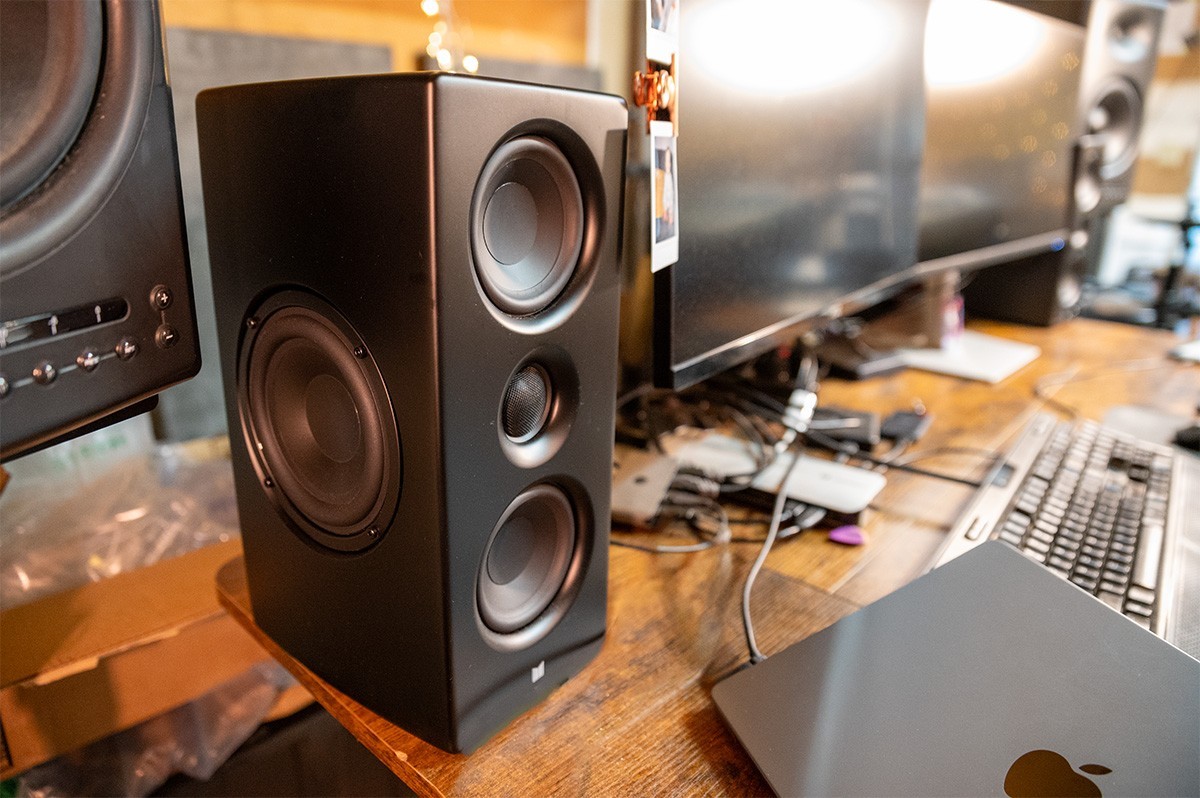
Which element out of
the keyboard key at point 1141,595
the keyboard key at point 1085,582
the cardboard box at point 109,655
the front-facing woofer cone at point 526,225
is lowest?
the cardboard box at point 109,655

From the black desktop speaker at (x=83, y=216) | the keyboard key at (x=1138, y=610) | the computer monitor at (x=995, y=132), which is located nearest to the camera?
the black desktop speaker at (x=83, y=216)

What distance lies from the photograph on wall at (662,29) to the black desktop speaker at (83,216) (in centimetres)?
29

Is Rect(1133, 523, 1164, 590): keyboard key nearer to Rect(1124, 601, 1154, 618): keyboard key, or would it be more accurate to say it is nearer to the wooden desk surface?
Rect(1124, 601, 1154, 618): keyboard key

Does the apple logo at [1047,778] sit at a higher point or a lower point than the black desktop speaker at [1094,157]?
lower

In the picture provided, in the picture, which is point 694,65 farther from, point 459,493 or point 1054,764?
point 1054,764

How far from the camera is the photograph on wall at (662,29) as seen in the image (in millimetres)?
528

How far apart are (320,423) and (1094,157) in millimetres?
1481

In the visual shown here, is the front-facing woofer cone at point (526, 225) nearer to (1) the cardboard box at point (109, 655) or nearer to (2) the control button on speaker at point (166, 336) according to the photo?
(2) the control button on speaker at point (166, 336)

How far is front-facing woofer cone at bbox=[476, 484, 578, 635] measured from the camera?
1.52ft

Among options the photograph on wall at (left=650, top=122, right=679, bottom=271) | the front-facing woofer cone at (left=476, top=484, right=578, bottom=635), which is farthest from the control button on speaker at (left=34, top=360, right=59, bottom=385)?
the photograph on wall at (left=650, top=122, right=679, bottom=271)

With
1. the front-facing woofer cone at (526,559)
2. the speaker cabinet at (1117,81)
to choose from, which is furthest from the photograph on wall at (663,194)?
the speaker cabinet at (1117,81)

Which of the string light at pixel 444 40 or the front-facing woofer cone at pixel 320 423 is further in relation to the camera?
the string light at pixel 444 40

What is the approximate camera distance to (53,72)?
37cm

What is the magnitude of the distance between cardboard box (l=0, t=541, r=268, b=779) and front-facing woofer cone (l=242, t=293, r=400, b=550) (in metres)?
Result: 0.31
